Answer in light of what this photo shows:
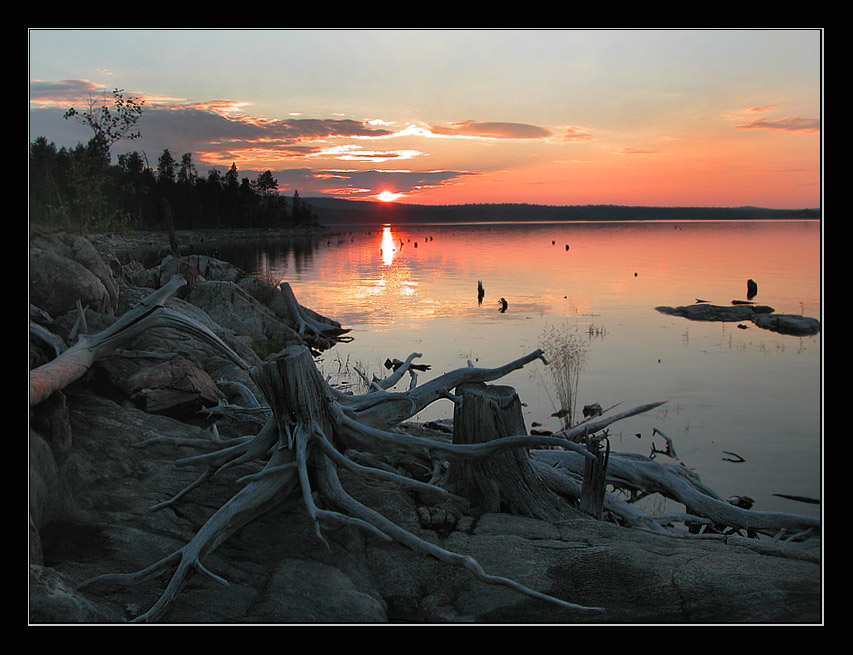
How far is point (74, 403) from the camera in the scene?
702cm

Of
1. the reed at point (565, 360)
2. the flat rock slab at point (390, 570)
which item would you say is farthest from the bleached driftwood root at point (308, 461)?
the reed at point (565, 360)

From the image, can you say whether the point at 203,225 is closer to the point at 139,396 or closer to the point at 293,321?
the point at 293,321

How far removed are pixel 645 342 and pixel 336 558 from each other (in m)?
15.5

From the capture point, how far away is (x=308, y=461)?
584cm

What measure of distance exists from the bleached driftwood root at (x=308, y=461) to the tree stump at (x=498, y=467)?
22.9 inches

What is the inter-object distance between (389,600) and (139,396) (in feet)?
14.0

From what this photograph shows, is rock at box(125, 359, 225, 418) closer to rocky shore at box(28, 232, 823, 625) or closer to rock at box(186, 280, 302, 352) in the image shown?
rocky shore at box(28, 232, 823, 625)

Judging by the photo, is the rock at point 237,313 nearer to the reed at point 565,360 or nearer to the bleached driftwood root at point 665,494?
the reed at point 565,360

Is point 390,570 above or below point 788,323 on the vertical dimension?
below

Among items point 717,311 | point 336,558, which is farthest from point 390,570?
point 717,311

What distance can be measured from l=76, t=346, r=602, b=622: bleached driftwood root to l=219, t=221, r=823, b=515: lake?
9.81 feet

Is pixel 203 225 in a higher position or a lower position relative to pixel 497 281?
higher

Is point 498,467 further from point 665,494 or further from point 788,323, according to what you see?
point 788,323
